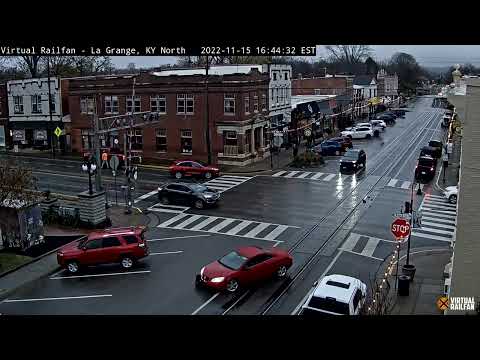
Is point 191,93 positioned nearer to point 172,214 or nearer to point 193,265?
point 172,214

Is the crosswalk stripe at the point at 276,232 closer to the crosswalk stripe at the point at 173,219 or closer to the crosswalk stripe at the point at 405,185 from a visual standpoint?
the crosswalk stripe at the point at 173,219

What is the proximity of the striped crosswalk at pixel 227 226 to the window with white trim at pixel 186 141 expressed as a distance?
43.6ft

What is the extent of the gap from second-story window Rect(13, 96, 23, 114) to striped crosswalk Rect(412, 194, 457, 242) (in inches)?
1030

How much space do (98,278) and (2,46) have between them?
908 centimetres

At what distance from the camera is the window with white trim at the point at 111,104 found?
33.7 m

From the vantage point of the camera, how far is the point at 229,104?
105 feet

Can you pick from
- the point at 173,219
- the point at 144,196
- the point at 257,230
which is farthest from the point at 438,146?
the point at 173,219

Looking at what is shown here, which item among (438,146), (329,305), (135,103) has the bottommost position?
(329,305)

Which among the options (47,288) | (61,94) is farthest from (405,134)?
(47,288)

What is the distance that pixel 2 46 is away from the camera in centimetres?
588

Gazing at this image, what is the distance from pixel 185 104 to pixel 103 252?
19.3m

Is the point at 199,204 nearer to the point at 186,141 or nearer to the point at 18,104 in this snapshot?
the point at 186,141

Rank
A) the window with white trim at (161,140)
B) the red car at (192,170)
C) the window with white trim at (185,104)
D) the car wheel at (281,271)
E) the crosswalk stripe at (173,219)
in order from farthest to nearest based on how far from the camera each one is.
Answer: the window with white trim at (161,140) < the window with white trim at (185,104) < the red car at (192,170) < the crosswalk stripe at (173,219) < the car wheel at (281,271)

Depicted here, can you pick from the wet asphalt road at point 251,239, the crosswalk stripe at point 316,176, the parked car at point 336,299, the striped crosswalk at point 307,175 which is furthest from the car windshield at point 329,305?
the crosswalk stripe at point 316,176
